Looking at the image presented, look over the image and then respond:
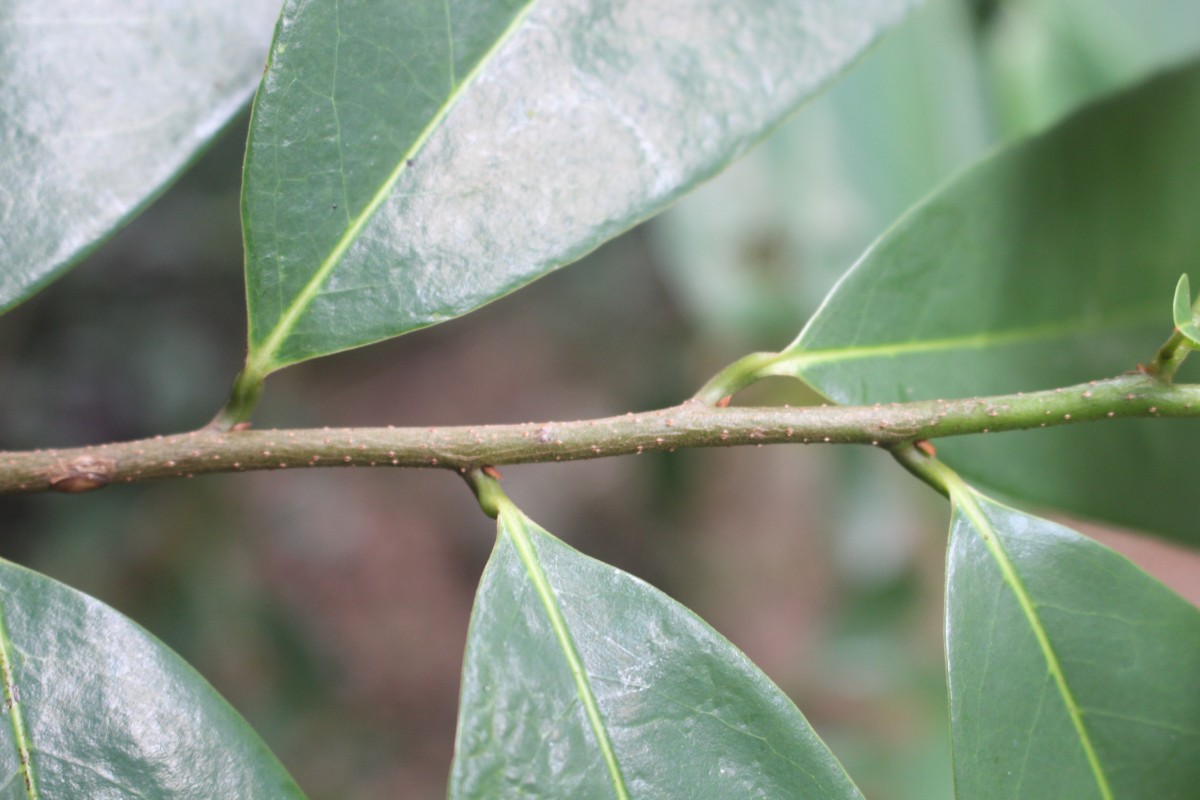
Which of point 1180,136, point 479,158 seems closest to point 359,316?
point 479,158

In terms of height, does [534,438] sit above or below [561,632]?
above

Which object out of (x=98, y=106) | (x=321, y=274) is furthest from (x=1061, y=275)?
(x=98, y=106)

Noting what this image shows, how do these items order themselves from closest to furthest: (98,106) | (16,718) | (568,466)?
(16,718) < (98,106) < (568,466)

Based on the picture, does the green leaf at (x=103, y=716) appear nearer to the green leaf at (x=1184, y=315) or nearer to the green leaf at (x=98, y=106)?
the green leaf at (x=98, y=106)

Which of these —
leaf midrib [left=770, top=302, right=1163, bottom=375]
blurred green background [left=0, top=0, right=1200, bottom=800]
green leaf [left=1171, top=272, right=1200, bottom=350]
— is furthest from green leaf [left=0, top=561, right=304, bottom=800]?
blurred green background [left=0, top=0, right=1200, bottom=800]

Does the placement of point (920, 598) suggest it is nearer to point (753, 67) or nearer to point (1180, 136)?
point (1180, 136)

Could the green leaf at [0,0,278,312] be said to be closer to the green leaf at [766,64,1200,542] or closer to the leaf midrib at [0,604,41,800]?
the leaf midrib at [0,604,41,800]

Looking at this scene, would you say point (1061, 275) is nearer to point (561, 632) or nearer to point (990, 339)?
point (990, 339)
